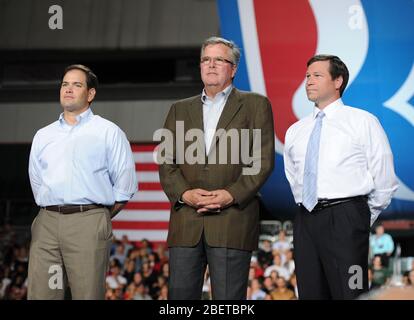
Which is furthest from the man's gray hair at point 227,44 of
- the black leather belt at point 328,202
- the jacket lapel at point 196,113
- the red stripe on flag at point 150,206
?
the red stripe on flag at point 150,206

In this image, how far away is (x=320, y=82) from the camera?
340 cm

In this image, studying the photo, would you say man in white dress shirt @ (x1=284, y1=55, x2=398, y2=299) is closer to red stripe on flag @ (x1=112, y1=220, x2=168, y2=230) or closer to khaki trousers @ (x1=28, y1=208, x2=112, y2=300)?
khaki trousers @ (x1=28, y1=208, x2=112, y2=300)

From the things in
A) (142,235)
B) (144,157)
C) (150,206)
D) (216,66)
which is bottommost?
(216,66)

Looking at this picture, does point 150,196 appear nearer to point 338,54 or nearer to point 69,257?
point 338,54

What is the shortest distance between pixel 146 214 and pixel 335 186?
6.86 metres

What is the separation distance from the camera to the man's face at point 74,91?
348cm

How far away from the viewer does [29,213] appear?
11461 mm

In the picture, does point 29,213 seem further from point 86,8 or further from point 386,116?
point 386,116

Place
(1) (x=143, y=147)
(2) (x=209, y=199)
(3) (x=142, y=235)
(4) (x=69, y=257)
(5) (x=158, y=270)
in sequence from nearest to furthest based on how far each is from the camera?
(2) (x=209, y=199) → (4) (x=69, y=257) → (5) (x=158, y=270) → (3) (x=142, y=235) → (1) (x=143, y=147)

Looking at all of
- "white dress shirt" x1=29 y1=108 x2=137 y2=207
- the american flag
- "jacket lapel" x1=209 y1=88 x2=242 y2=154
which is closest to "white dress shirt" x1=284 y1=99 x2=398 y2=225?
"jacket lapel" x1=209 y1=88 x2=242 y2=154

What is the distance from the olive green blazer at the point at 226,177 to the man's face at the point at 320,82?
25 cm

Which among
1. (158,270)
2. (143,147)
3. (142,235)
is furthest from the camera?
(143,147)

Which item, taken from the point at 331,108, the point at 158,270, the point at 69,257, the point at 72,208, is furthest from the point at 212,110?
the point at 158,270

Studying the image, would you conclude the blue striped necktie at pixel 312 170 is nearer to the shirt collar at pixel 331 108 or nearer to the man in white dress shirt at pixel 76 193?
the shirt collar at pixel 331 108
